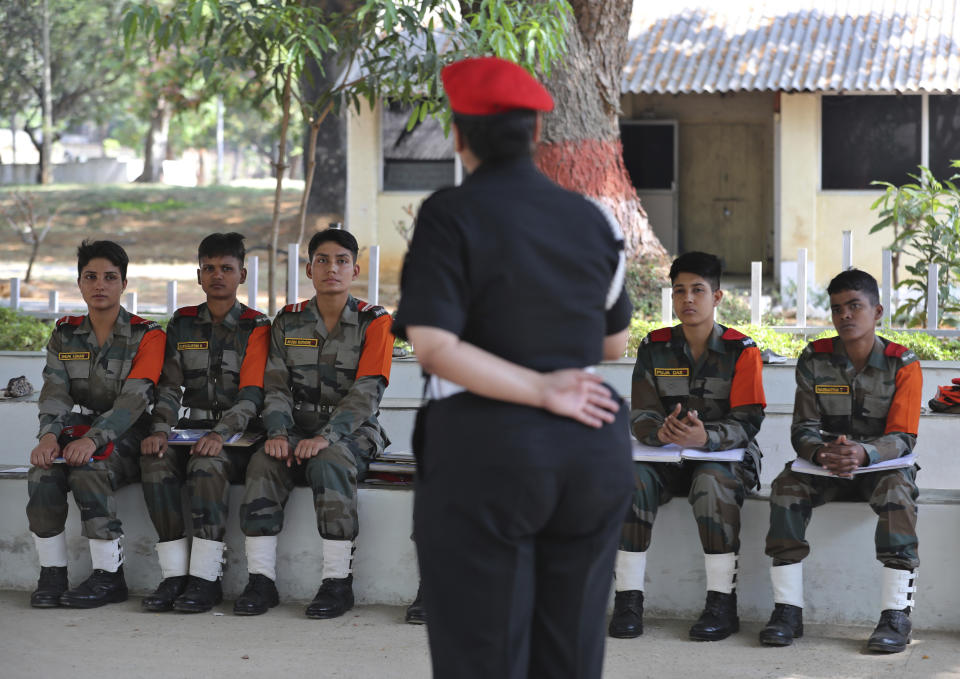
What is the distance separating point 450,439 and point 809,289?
34.2 ft

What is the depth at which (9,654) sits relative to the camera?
4234mm

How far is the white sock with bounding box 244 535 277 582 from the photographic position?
474 cm

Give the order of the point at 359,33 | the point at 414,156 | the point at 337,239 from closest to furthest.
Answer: the point at 337,239
the point at 359,33
the point at 414,156

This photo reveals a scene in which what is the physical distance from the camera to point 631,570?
14.7ft

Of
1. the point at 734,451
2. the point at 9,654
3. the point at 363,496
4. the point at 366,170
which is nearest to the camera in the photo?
the point at 9,654

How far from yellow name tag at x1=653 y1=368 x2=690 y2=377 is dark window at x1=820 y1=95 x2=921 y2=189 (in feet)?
31.0

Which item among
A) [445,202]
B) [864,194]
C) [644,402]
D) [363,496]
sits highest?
[864,194]

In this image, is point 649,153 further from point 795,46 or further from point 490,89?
point 490,89

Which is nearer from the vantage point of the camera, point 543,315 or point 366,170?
point 543,315

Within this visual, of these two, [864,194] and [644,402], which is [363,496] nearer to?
[644,402]

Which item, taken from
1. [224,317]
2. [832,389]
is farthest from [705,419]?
[224,317]

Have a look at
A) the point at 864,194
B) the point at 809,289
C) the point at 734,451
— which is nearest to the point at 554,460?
the point at 734,451

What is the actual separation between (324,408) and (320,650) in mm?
1157

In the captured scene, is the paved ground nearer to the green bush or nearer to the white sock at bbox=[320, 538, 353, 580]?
the white sock at bbox=[320, 538, 353, 580]
